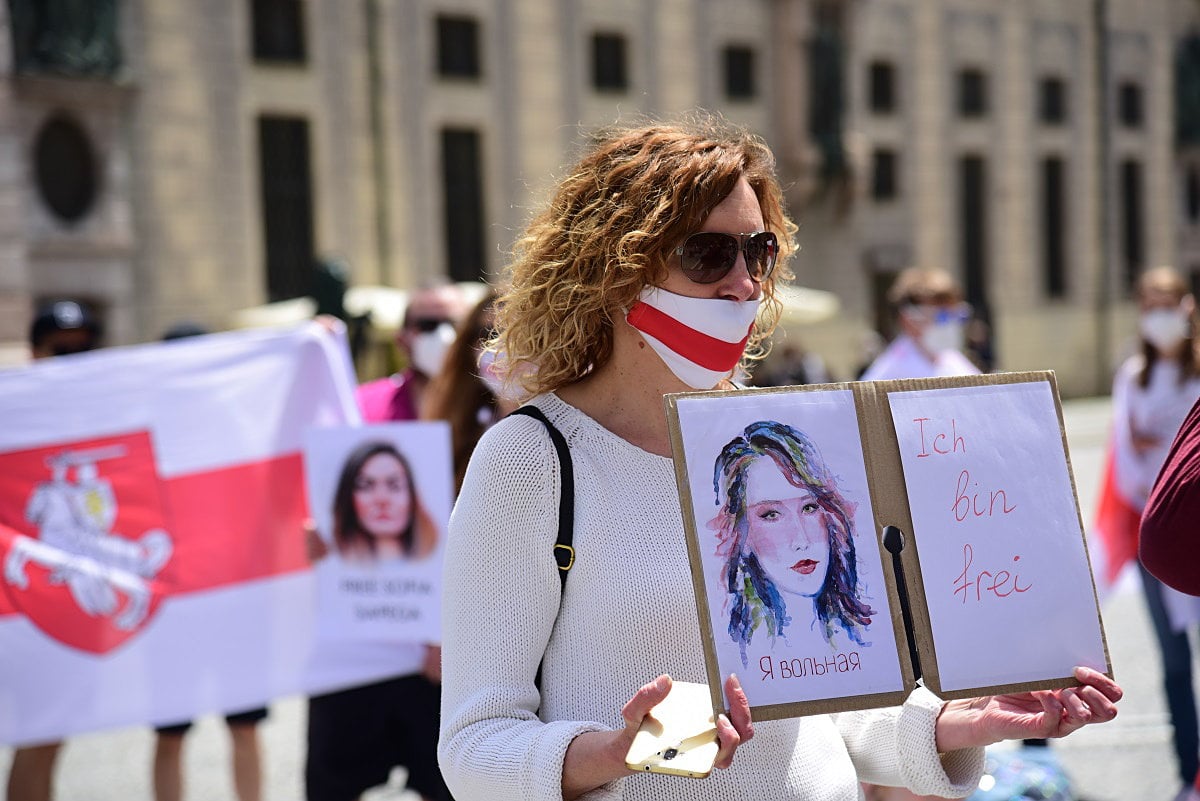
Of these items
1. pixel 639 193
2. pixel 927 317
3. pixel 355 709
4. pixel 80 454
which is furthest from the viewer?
pixel 927 317

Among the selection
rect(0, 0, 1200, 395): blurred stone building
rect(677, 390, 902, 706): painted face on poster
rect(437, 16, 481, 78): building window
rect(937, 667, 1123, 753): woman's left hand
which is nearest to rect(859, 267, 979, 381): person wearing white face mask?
rect(0, 0, 1200, 395): blurred stone building

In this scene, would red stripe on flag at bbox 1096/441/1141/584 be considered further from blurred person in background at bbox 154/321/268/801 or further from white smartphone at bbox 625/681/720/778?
white smartphone at bbox 625/681/720/778

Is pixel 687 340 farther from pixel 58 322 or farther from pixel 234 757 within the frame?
pixel 58 322

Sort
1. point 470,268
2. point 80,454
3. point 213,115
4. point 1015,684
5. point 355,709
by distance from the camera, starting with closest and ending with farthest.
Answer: point 1015,684, point 355,709, point 80,454, point 213,115, point 470,268

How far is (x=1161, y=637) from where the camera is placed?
6.07 meters

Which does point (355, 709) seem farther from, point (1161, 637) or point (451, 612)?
point (1161, 637)

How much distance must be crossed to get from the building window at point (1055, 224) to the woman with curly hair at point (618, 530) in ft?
119

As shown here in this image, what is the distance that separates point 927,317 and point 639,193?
5628mm

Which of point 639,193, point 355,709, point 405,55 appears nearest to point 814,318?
point 405,55

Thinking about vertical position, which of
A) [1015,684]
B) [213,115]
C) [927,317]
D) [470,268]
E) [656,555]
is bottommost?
[1015,684]

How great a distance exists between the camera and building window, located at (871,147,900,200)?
107 ft

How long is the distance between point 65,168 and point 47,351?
1547 cm

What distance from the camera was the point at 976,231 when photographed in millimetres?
35062

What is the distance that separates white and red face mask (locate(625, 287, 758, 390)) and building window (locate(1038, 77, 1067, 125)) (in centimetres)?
3600
